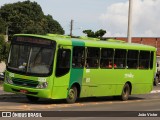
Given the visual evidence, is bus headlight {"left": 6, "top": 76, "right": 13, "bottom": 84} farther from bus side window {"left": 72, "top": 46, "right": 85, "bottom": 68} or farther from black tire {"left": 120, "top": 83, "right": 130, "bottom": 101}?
black tire {"left": 120, "top": 83, "right": 130, "bottom": 101}

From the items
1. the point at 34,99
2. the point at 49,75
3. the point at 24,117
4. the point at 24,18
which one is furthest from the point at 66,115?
the point at 24,18

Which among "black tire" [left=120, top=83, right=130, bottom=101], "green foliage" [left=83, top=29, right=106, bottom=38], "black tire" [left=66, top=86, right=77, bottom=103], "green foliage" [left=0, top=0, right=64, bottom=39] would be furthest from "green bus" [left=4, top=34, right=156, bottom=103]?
"green foliage" [left=0, top=0, right=64, bottom=39]

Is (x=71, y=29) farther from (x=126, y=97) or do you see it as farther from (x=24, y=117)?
(x=24, y=117)

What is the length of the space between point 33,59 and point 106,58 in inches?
176

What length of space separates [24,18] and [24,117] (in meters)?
86.3

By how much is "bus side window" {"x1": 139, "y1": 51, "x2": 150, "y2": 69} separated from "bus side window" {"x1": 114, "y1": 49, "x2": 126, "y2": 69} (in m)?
1.58

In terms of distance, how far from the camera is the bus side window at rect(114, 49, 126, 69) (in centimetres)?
2484

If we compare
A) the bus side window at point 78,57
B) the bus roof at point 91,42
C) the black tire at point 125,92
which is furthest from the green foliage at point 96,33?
the bus side window at point 78,57

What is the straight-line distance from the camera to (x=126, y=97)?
26.6m

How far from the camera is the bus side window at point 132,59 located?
2591cm

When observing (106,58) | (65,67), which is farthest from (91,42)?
(65,67)

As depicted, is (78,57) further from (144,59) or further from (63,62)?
(144,59)

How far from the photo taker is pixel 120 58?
25188 mm

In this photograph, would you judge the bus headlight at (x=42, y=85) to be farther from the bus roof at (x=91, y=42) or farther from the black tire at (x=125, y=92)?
the black tire at (x=125, y=92)
